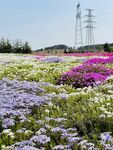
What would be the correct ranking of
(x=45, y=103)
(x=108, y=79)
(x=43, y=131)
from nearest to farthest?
(x=43, y=131) < (x=45, y=103) < (x=108, y=79)

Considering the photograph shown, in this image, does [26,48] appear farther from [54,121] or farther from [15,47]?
[54,121]

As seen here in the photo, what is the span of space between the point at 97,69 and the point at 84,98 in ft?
23.2

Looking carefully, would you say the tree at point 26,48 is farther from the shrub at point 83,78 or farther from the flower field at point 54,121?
the flower field at point 54,121

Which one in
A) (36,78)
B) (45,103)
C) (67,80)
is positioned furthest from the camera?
(36,78)

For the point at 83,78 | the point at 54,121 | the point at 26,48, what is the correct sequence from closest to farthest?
the point at 54,121, the point at 83,78, the point at 26,48

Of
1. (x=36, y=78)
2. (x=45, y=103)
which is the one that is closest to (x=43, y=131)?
(x=45, y=103)

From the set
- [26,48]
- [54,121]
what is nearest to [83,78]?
[54,121]

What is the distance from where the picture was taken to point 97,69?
17.5 metres

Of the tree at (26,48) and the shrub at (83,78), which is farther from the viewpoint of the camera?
the tree at (26,48)

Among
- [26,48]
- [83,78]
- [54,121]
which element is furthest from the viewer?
[26,48]

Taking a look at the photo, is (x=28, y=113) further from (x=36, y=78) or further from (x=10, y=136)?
(x=36, y=78)

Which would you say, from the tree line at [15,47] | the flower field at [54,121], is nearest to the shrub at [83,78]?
the flower field at [54,121]

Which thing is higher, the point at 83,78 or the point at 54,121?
the point at 83,78

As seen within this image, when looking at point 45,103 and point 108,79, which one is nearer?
point 45,103
